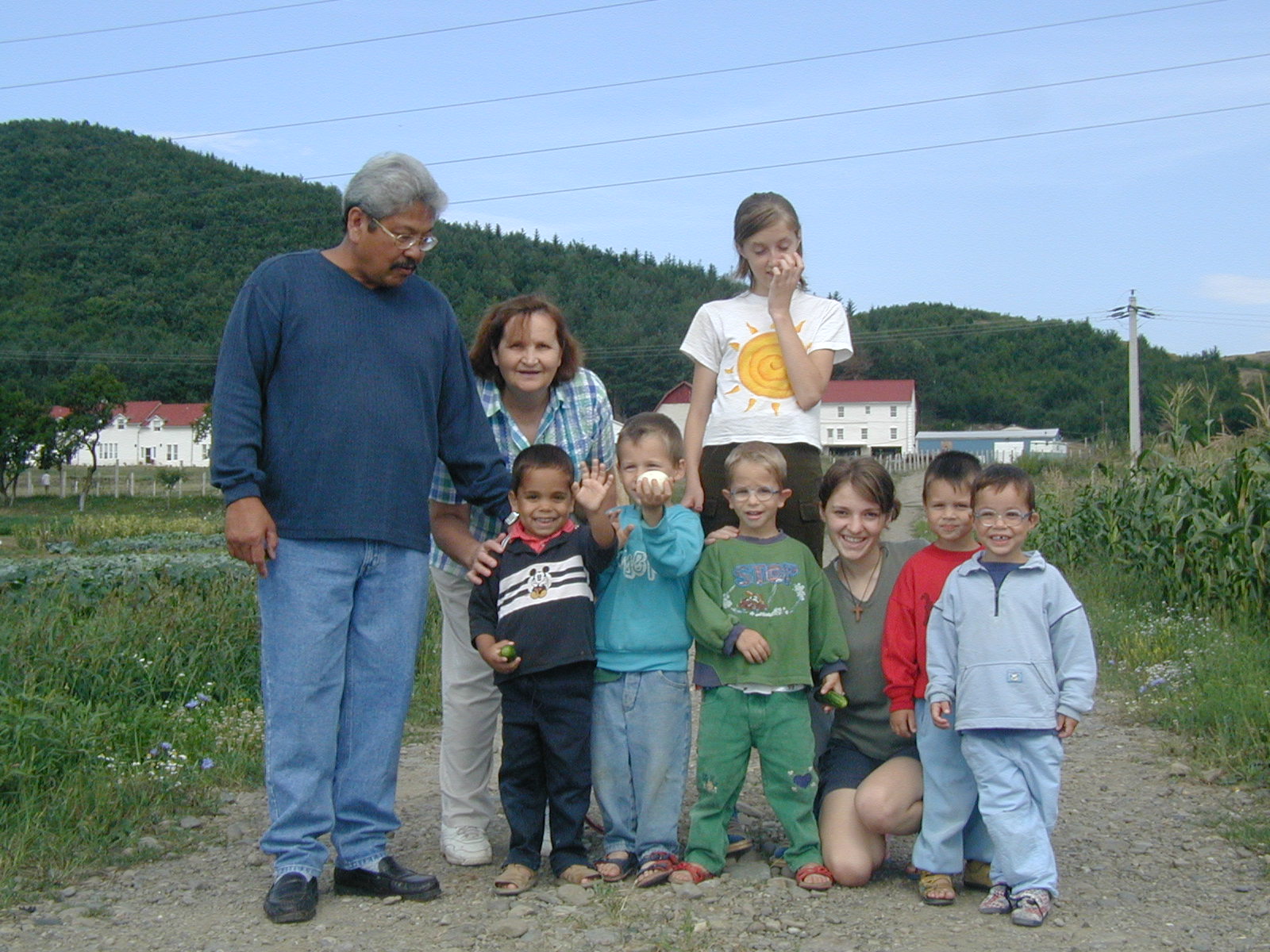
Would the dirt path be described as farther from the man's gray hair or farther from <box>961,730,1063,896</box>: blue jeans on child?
the man's gray hair

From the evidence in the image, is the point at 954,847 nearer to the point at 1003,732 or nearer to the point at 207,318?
the point at 1003,732

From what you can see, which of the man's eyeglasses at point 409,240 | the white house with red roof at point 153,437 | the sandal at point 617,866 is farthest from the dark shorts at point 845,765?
the white house with red roof at point 153,437

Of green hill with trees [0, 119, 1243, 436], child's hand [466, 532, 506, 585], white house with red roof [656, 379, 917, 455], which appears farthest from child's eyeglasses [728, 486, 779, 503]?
white house with red roof [656, 379, 917, 455]

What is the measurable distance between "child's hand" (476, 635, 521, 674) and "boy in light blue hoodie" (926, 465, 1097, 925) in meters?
1.31

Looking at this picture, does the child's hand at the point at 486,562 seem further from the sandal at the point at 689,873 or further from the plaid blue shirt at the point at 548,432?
the sandal at the point at 689,873

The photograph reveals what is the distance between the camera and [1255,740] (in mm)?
5398

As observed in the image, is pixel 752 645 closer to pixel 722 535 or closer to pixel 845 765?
pixel 722 535

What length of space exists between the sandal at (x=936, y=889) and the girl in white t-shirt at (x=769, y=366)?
1178 millimetres

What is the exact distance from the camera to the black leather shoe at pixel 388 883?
3.85 m

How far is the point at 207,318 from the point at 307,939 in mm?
67246

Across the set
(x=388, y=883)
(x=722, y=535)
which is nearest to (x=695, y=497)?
(x=722, y=535)

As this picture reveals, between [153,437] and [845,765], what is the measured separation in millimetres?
81646

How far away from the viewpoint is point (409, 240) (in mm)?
3803

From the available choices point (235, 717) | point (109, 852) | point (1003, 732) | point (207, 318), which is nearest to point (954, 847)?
point (1003, 732)
